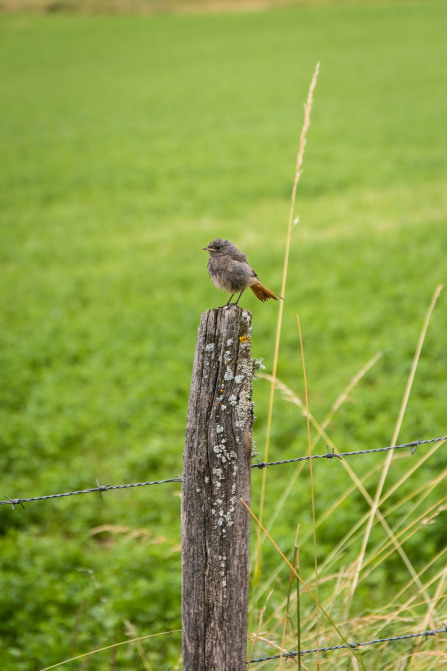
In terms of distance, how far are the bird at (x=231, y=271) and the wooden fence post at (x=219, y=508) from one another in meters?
0.72

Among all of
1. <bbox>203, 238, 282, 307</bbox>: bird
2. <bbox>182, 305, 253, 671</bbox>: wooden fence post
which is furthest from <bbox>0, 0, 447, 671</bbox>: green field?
<bbox>203, 238, 282, 307</bbox>: bird

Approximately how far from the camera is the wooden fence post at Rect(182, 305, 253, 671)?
6.49ft

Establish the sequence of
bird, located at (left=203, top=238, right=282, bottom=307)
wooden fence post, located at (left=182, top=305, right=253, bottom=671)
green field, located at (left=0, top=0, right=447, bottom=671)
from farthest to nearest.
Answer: green field, located at (left=0, top=0, right=447, bottom=671) → bird, located at (left=203, top=238, right=282, bottom=307) → wooden fence post, located at (left=182, top=305, right=253, bottom=671)

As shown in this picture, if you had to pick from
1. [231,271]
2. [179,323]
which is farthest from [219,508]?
[179,323]

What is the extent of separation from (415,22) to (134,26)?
22871 millimetres

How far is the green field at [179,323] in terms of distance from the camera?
4.51 meters

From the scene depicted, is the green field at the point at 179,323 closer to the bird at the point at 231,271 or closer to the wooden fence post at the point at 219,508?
the wooden fence post at the point at 219,508

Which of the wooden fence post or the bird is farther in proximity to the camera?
the bird

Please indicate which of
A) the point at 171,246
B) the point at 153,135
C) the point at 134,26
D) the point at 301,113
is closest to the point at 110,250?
the point at 171,246

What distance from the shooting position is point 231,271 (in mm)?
2783

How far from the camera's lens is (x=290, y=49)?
37781mm

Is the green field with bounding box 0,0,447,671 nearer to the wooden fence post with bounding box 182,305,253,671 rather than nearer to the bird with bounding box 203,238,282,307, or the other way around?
the wooden fence post with bounding box 182,305,253,671

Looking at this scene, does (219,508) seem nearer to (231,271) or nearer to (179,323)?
(231,271)

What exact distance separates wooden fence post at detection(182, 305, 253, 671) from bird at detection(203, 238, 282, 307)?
28.5 inches
